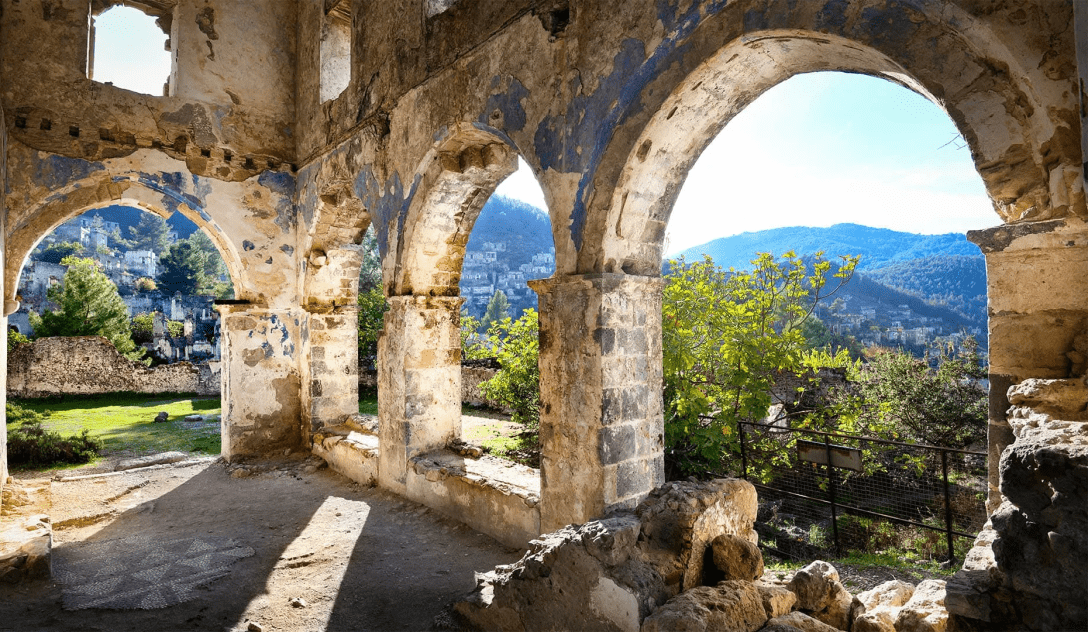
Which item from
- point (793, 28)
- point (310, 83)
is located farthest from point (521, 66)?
point (310, 83)

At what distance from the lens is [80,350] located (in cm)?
1439

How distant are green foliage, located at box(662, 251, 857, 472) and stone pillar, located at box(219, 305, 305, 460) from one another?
4481 mm

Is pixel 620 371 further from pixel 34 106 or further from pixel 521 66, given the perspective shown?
pixel 34 106

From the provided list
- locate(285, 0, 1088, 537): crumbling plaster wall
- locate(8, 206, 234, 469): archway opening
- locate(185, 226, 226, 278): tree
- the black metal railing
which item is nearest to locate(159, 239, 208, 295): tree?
locate(8, 206, 234, 469): archway opening

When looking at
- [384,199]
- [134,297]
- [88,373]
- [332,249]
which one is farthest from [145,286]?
[384,199]

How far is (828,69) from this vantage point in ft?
10.1

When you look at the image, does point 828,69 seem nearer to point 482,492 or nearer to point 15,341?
point 482,492

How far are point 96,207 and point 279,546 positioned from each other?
14.3ft

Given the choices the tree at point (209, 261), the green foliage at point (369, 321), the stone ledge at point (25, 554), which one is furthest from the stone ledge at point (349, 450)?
the tree at point (209, 261)

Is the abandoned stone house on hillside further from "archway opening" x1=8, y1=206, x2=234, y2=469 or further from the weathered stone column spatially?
"archway opening" x1=8, y1=206, x2=234, y2=469

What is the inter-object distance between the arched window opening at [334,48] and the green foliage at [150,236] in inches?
2018

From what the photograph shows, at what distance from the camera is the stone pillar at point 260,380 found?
709 cm

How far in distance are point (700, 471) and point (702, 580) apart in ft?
12.8

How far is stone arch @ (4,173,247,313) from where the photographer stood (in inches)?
237
